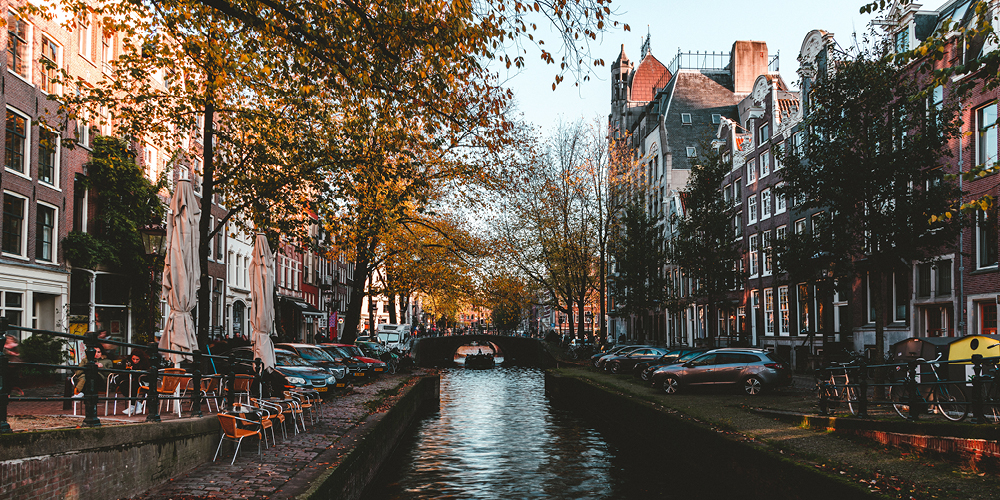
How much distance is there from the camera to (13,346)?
17.2 meters

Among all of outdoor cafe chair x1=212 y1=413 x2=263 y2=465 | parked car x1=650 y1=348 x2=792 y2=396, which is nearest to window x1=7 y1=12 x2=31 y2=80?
outdoor cafe chair x1=212 y1=413 x2=263 y2=465

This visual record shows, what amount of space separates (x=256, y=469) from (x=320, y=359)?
52.1 ft

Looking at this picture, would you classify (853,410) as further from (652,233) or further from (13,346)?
(652,233)

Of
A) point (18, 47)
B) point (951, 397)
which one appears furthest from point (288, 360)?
point (951, 397)

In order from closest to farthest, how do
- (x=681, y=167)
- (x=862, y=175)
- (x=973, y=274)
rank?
(x=862, y=175)
(x=973, y=274)
(x=681, y=167)

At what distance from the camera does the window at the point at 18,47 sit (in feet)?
77.0

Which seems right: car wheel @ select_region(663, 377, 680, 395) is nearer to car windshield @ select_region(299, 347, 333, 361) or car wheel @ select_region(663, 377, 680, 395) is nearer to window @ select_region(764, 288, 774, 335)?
car windshield @ select_region(299, 347, 333, 361)

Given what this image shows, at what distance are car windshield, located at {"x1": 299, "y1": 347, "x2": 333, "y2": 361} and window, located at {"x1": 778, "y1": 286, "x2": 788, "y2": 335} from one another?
82.9 ft

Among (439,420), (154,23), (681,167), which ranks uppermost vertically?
(681,167)

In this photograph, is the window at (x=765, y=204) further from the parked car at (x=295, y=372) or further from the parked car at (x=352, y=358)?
the parked car at (x=295, y=372)

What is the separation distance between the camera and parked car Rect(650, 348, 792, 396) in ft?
81.7

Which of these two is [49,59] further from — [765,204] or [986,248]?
[765,204]

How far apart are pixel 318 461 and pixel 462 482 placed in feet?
16.2

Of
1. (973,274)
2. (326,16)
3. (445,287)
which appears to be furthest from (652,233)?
(326,16)
